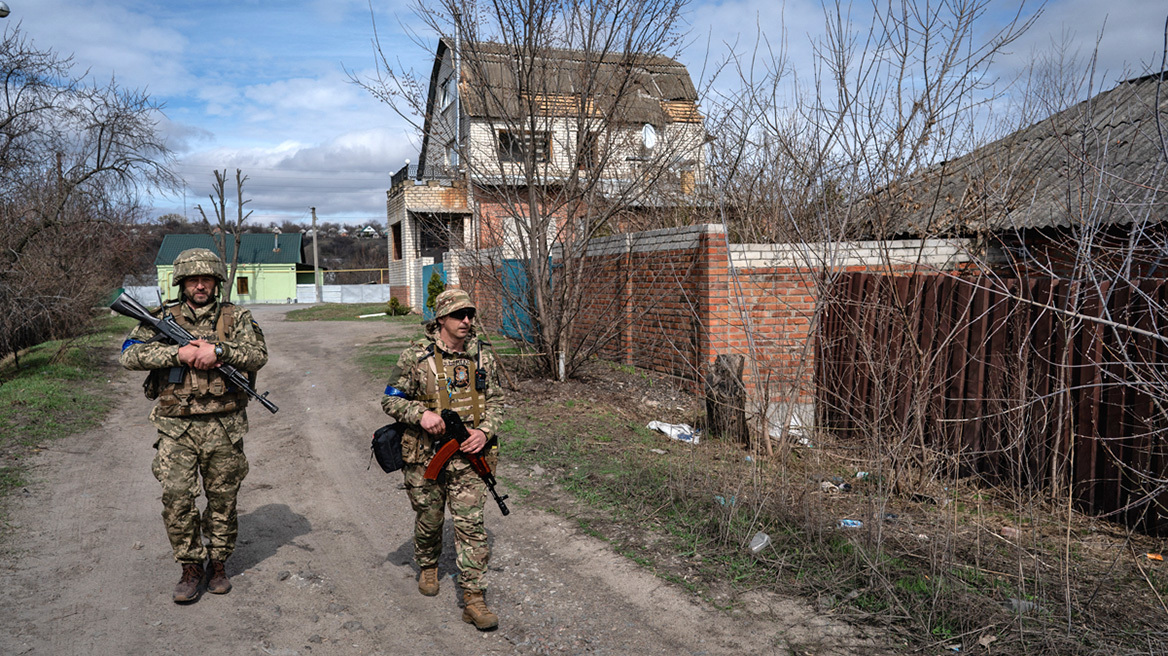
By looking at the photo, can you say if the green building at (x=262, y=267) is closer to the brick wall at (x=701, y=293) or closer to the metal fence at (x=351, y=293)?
the metal fence at (x=351, y=293)

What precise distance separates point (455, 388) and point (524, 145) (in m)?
6.34

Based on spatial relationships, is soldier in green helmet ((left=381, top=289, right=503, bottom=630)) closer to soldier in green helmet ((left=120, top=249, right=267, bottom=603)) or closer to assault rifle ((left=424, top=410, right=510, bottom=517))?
assault rifle ((left=424, top=410, right=510, bottom=517))

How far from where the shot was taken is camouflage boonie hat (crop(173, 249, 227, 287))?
428cm

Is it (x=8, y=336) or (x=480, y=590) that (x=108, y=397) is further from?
(x=480, y=590)

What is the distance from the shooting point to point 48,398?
385 inches

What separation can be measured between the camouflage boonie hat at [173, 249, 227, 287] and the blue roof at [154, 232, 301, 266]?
174 ft

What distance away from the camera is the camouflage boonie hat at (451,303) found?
13.3ft

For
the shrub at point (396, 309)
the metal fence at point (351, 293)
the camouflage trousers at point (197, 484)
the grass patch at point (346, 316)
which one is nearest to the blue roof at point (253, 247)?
the metal fence at point (351, 293)

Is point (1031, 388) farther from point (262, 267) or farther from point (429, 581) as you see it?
point (262, 267)

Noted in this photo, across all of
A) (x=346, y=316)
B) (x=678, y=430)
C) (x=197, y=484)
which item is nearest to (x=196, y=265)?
(x=197, y=484)

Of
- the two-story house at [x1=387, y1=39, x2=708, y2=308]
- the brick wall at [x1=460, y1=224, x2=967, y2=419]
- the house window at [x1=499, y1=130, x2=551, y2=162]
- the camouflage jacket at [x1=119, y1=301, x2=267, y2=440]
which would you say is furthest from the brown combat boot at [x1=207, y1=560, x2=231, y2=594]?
the house window at [x1=499, y1=130, x2=551, y2=162]

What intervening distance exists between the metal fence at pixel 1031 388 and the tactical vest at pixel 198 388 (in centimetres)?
380

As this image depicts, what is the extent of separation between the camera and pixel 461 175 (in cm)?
1077

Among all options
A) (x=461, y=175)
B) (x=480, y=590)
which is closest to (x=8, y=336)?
(x=461, y=175)
